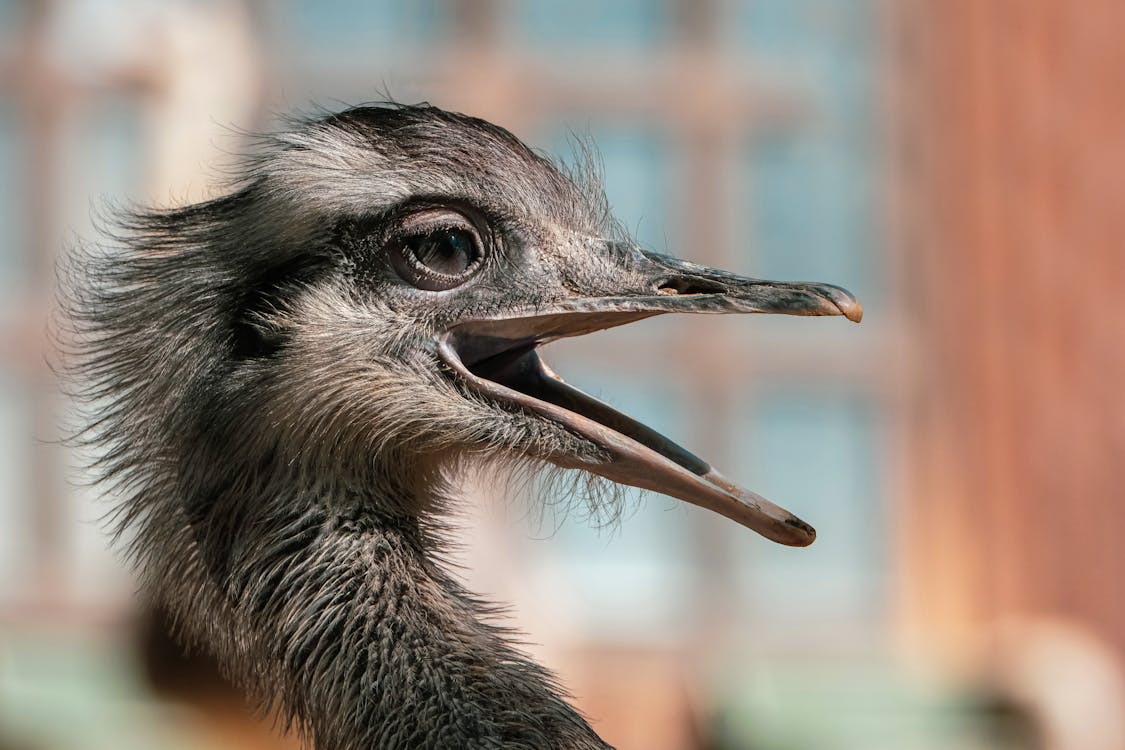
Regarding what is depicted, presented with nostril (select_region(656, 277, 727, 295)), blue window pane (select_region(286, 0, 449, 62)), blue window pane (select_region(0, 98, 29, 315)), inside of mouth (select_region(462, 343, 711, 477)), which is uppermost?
blue window pane (select_region(286, 0, 449, 62))

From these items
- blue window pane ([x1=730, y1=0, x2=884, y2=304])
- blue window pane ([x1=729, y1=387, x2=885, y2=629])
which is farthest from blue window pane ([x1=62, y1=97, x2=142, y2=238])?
blue window pane ([x1=729, y1=387, x2=885, y2=629])

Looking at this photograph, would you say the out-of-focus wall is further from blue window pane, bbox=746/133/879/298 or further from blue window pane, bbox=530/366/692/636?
blue window pane, bbox=530/366/692/636

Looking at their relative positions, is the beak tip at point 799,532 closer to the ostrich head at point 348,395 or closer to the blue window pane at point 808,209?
the ostrich head at point 348,395

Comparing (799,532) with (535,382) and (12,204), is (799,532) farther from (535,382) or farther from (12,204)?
(12,204)

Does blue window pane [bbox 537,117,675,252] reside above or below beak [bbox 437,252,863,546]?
above

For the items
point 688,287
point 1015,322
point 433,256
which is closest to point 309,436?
point 433,256

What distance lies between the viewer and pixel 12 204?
884cm

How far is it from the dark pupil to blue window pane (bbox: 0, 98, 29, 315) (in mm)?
6406

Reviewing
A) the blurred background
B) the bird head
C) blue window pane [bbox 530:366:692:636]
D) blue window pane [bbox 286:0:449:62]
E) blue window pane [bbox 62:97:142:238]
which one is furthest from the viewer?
blue window pane [bbox 62:97:142:238]

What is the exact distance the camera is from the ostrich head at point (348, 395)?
2.53 meters

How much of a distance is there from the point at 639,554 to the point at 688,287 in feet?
19.9

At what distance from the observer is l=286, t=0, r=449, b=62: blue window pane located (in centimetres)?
860

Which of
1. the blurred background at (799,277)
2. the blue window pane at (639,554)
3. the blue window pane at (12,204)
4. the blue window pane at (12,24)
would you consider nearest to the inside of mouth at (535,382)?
the blurred background at (799,277)

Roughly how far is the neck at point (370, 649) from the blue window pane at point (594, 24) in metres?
6.38
